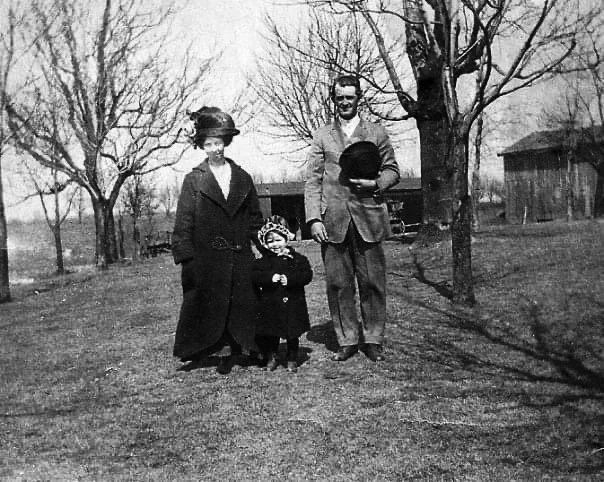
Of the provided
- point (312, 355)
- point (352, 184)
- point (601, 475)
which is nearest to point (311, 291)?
point (312, 355)

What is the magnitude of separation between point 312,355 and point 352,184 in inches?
63.3

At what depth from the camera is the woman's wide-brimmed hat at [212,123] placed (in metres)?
5.30

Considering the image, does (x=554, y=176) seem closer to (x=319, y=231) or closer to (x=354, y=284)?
(x=354, y=284)

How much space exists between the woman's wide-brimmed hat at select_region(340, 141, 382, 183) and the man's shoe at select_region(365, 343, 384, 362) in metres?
1.46

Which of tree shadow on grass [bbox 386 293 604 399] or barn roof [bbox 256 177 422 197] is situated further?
barn roof [bbox 256 177 422 197]

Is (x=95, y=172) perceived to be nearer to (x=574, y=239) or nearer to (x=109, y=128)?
(x=109, y=128)

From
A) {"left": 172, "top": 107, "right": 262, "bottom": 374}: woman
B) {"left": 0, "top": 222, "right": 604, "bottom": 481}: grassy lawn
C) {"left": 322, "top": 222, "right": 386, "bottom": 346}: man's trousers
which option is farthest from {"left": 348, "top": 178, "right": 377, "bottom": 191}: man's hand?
{"left": 0, "top": 222, "right": 604, "bottom": 481}: grassy lawn

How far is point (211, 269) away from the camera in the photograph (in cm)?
530

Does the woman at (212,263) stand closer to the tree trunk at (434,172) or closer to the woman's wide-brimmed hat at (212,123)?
the woman's wide-brimmed hat at (212,123)

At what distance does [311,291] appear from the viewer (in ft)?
31.0

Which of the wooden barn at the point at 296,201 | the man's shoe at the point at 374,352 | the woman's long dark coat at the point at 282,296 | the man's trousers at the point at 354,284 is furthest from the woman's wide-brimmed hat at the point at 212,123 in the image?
the wooden barn at the point at 296,201

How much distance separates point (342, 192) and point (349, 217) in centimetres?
22

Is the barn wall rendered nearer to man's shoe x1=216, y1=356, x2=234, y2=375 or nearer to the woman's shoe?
the woman's shoe

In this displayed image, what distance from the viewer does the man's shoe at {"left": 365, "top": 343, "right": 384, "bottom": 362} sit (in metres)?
5.34
